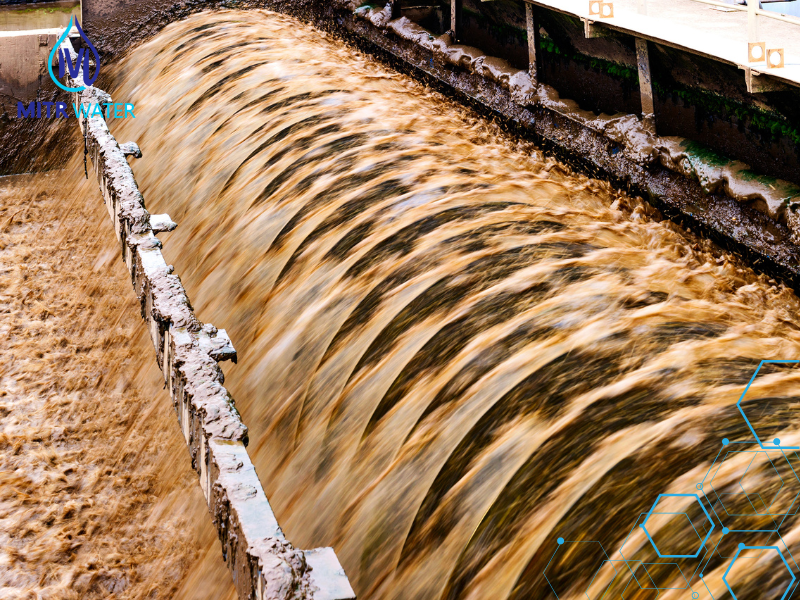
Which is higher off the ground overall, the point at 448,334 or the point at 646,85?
the point at 646,85

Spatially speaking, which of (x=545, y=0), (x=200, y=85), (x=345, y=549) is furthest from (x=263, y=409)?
(x=200, y=85)

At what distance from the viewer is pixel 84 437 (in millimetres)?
4844

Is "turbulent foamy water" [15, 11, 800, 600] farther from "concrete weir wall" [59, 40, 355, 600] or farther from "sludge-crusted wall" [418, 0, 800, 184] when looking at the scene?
"sludge-crusted wall" [418, 0, 800, 184]

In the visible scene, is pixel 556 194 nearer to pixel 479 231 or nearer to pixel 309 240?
pixel 479 231

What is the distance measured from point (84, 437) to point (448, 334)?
2785mm

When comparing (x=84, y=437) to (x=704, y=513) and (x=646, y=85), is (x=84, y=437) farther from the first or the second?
(x=646, y=85)

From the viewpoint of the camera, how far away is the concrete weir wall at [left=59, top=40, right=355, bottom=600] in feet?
8.13

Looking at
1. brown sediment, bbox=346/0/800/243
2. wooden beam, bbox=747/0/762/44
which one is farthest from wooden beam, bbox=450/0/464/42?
wooden beam, bbox=747/0/762/44

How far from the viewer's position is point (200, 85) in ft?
22.7

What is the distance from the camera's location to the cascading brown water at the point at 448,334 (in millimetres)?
2547

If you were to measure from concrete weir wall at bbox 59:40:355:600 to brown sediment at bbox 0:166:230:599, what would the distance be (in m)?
0.76

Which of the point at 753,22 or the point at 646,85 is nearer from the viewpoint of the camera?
the point at 753,22

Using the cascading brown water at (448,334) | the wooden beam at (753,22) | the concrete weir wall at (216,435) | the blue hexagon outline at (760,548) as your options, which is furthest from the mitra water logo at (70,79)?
the blue hexagon outline at (760,548)

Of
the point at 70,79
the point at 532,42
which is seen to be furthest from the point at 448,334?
the point at 70,79
